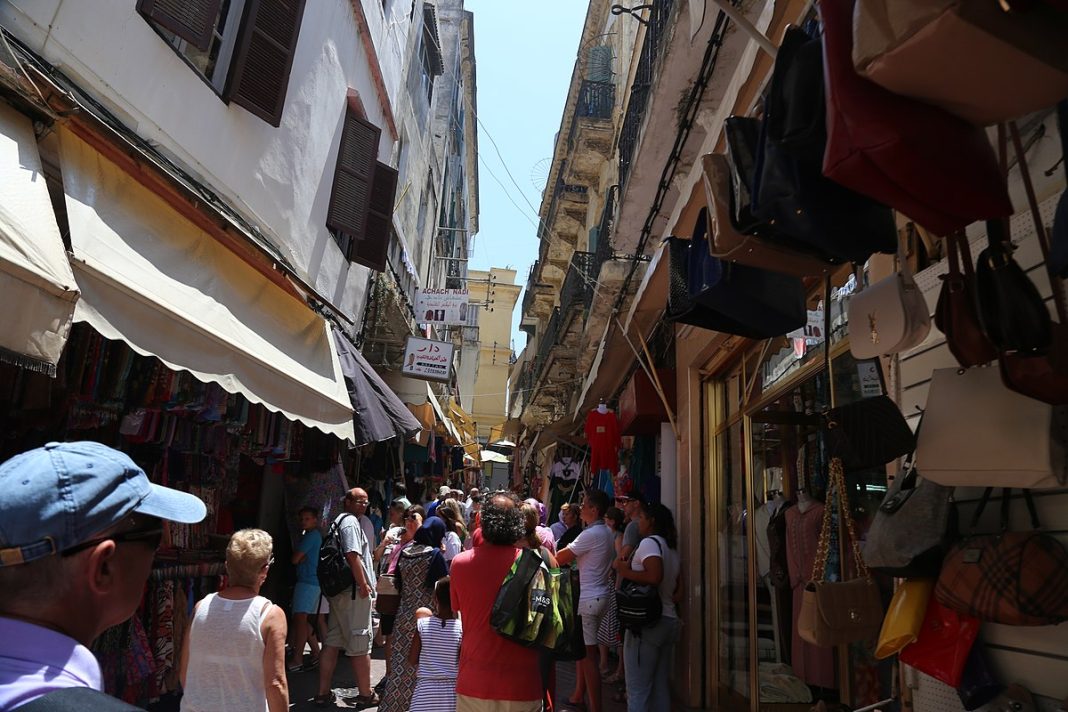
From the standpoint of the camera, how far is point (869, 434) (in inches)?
109

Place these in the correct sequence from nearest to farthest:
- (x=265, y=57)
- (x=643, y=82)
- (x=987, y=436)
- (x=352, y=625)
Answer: (x=987, y=436)
(x=352, y=625)
(x=265, y=57)
(x=643, y=82)

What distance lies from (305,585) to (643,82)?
25.6 ft

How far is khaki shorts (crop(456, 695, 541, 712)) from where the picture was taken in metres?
3.78

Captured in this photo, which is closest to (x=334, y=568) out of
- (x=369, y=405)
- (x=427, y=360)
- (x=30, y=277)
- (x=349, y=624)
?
(x=349, y=624)

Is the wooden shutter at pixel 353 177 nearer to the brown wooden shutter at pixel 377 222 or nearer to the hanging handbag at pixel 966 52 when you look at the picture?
the brown wooden shutter at pixel 377 222

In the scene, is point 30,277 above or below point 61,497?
above

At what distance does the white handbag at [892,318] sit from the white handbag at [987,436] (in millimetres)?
177

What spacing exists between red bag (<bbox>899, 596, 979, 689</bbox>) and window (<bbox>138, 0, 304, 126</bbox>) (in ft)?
20.7

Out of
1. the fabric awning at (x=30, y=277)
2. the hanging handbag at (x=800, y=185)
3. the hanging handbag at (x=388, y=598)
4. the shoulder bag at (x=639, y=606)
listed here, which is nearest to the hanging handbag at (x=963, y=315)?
the hanging handbag at (x=800, y=185)

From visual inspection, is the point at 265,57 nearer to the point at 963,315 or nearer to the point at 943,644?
the point at 963,315

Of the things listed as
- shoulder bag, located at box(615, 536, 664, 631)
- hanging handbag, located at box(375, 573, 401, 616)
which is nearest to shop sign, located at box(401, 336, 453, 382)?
hanging handbag, located at box(375, 573, 401, 616)

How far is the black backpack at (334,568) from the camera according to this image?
6684 mm

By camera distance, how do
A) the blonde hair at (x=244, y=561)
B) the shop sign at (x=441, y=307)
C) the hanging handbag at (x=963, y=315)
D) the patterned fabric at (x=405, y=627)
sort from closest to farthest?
the hanging handbag at (x=963, y=315) < the blonde hair at (x=244, y=561) < the patterned fabric at (x=405, y=627) < the shop sign at (x=441, y=307)

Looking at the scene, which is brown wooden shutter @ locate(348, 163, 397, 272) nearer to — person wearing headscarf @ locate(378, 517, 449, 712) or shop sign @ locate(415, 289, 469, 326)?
shop sign @ locate(415, 289, 469, 326)
